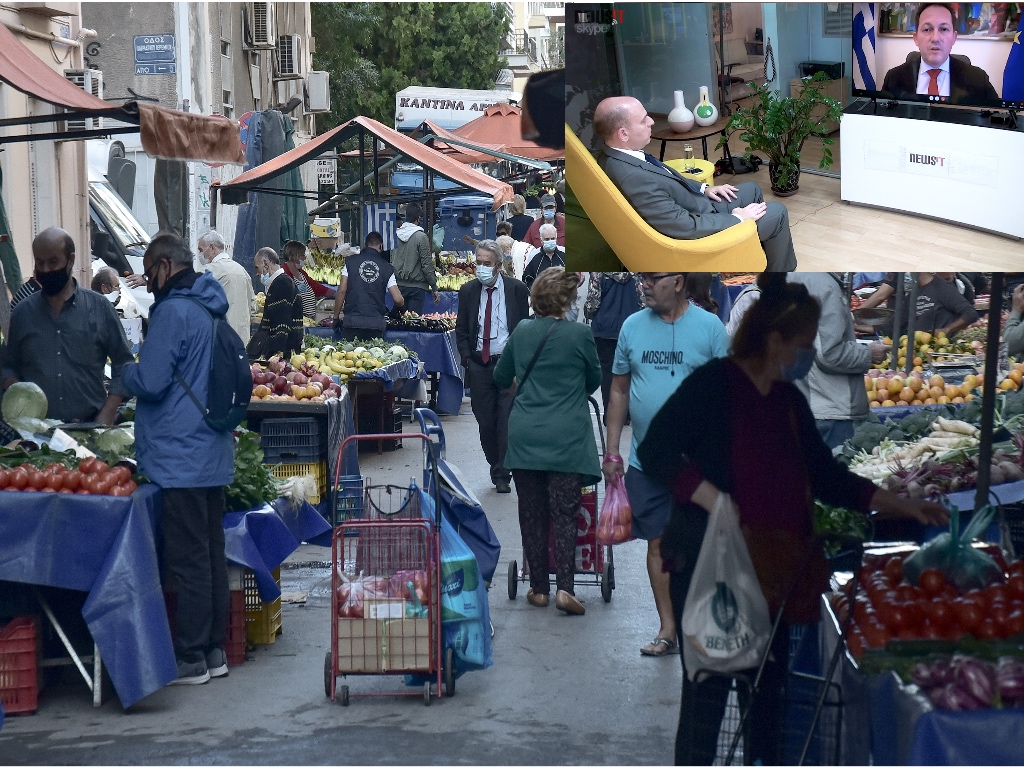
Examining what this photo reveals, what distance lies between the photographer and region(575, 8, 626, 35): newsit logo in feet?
12.5

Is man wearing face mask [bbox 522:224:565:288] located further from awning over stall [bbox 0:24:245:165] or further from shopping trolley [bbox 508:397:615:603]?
shopping trolley [bbox 508:397:615:603]

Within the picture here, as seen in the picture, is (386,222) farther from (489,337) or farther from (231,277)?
(489,337)

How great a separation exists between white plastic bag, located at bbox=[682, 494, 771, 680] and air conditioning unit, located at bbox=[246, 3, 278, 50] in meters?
23.6

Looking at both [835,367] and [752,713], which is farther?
[835,367]

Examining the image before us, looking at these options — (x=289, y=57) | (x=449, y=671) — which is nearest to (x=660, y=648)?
(x=449, y=671)

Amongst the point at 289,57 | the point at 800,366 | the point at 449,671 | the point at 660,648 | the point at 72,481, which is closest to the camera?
the point at 800,366

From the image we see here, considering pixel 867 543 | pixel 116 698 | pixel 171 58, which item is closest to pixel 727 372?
pixel 867 543

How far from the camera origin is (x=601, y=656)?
639cm

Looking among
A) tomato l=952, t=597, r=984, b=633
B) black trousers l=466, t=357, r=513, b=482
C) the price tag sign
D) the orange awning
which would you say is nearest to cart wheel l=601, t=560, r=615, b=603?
Result: black trousers l=466, t=357, r=513, b=482

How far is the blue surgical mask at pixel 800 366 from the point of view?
4410 mm

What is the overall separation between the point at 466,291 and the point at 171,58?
10749 mm

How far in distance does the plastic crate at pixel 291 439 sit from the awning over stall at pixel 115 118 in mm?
1884

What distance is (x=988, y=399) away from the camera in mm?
4477

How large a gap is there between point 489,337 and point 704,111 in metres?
6.52
